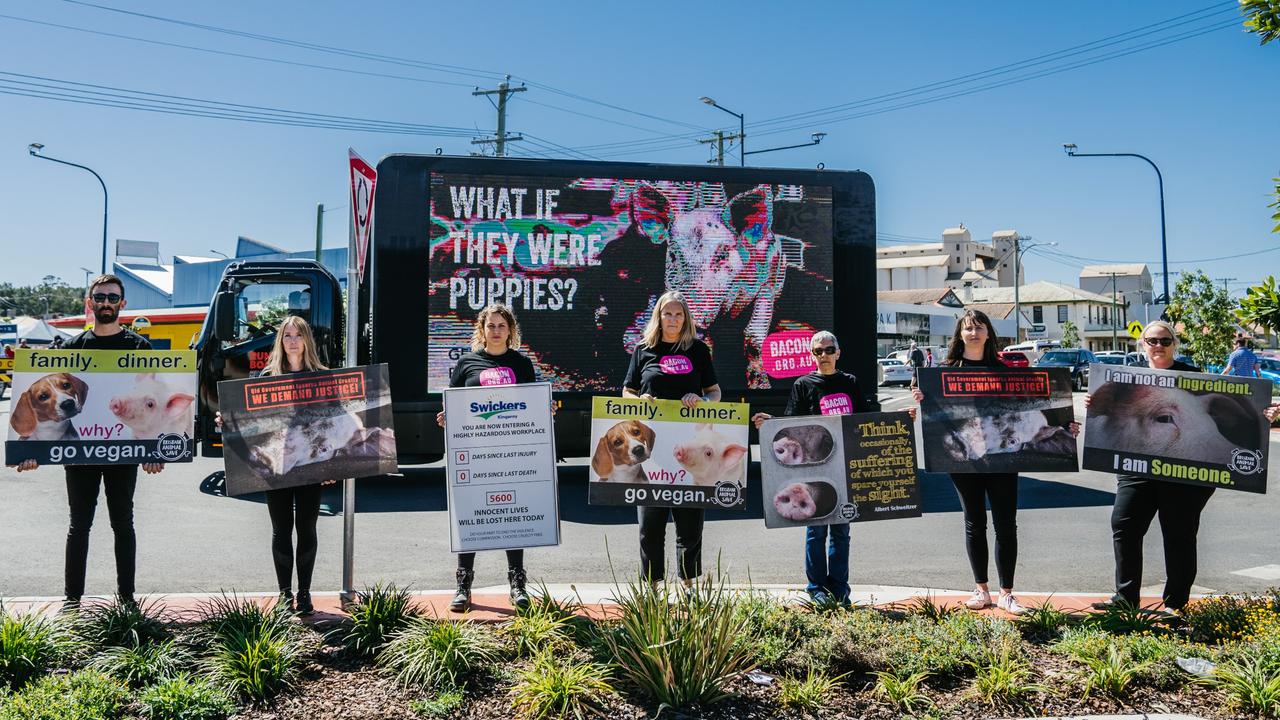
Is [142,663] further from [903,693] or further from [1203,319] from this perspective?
[1203,319]

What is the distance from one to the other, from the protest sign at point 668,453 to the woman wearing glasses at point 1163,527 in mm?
2274

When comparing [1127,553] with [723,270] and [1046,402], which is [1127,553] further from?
[723,270]

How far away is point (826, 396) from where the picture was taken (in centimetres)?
564

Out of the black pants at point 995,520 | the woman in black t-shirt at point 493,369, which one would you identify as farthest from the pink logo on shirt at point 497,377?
the black pants at point 995,520

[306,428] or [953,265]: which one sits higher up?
[953,265]

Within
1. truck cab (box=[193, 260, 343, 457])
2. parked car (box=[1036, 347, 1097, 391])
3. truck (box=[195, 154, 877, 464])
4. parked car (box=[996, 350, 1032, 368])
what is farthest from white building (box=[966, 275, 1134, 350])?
truck cab (box=[193, 260, 343, 457])

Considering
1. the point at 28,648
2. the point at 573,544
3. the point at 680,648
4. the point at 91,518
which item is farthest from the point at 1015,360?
the point at 28,648

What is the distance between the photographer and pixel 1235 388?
5336 millimetres

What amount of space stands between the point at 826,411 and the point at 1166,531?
6.90 ft

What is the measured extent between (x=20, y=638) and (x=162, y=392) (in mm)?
1596

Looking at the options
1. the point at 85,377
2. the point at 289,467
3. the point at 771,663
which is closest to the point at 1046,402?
the point at 771,663

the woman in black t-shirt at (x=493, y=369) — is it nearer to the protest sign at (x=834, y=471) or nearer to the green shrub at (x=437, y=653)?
the green shrub at (x=437, y=653)

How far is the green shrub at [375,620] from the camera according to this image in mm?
4488

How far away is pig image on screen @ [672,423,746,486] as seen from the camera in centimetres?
544
